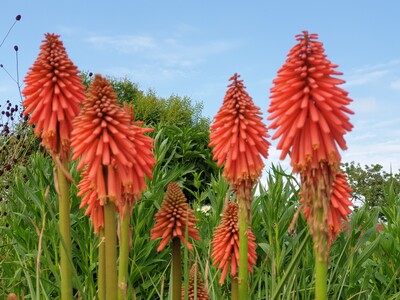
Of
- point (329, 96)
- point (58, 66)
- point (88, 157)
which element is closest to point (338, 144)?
point (329, 96)

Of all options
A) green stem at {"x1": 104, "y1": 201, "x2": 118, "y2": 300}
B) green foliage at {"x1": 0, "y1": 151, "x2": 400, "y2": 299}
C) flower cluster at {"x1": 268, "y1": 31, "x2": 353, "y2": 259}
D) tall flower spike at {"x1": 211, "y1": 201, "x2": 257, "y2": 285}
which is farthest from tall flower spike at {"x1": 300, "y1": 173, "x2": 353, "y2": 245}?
green foliage at {"x1": 0, "y1": 151, "x2": 400, "y2": 299}

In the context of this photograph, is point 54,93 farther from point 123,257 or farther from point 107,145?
point 123,257

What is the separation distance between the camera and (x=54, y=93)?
3.07m

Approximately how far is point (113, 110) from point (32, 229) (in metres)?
4.28

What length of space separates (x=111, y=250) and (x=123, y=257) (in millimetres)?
319

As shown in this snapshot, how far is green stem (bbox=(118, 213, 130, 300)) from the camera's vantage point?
2.60m

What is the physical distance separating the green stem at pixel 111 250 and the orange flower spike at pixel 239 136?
73 cm

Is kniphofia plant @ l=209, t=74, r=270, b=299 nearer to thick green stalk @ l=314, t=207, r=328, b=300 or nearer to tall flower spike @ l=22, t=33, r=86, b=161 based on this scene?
thick green stalk @ l=314, t=207, r=328, b=300

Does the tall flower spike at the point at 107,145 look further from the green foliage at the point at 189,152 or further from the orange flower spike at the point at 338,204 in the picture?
the green foliage at the point at 189,152

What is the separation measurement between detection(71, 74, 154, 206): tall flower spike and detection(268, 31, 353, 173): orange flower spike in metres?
0.66

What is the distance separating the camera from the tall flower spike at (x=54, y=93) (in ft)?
9.83

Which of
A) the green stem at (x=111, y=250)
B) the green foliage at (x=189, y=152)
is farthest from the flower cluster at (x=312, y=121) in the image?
the green foliage at (x=189, y=152)

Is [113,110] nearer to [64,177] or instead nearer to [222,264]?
[64,177]

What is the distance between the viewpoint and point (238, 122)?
2.91 meters
